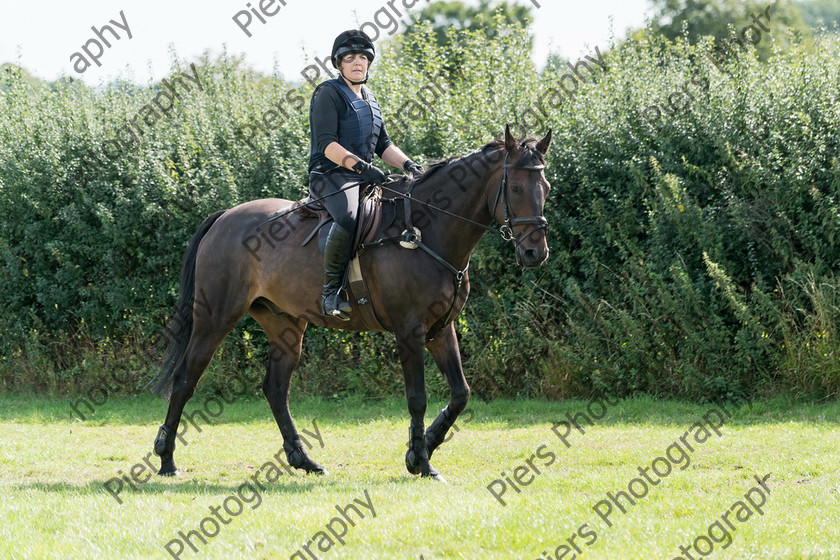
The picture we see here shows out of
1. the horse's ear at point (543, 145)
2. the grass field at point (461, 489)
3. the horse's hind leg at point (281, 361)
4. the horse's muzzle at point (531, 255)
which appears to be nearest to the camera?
the grass field at point (461, 489)

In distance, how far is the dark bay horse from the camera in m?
6.81

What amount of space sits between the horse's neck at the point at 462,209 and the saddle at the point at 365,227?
17.3 inches

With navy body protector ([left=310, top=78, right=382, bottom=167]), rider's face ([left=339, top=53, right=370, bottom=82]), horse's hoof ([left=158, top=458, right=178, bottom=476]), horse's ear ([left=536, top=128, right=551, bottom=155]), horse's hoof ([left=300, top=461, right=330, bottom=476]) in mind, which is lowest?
horse's hoof ([left=300, top=461, right=330, bottom=476])

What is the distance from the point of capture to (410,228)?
23.7 ft

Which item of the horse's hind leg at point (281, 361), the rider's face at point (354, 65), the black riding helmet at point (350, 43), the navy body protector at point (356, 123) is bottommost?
the horse's hind leg at point (281, 361)

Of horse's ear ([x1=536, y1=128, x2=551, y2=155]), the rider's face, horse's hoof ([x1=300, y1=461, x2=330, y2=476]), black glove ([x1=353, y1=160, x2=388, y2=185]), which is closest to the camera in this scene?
horse's ear ([x1=536, y1=128, x2=551, y2=155])

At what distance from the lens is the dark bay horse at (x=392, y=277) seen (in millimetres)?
6809

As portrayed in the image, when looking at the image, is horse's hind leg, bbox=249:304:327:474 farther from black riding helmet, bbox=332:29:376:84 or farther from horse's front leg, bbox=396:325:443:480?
black riding helmet, bbox=332:29:376:84

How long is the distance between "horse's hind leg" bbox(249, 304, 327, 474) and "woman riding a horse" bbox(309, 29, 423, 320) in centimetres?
98

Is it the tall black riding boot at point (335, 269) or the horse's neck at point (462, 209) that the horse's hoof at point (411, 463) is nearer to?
the tall black riding boot at point (335, 269)

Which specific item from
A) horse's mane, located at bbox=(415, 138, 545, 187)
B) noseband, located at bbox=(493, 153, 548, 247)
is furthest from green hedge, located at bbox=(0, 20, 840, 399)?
noseband, located at bbox=(493, 153, 548, 247)

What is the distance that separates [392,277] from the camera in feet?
23.6

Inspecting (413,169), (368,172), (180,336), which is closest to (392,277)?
(368,172)

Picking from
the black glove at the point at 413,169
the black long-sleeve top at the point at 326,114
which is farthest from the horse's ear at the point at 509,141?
the black long-sleeve top at the point at 326,114
